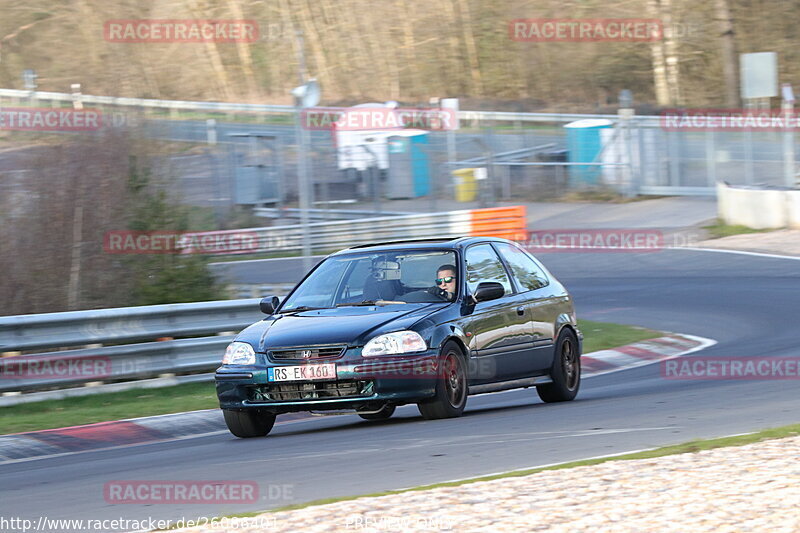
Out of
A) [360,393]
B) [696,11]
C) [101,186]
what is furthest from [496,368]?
[696,11]

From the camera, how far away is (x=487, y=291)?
33.3 ft

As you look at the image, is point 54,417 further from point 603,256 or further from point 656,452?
point 603,256

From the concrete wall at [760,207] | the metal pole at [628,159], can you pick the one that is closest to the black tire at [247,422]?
the concrete wall at [760,207]

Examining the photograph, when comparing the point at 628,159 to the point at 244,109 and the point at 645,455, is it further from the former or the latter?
the point at 645,455

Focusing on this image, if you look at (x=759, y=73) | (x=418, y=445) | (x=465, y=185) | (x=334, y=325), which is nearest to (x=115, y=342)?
(x=334, y=325)

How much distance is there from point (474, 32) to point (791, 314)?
34386 mm

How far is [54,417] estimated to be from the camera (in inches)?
456

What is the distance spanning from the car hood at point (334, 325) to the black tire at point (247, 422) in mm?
567

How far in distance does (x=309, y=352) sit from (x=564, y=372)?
2.87 m

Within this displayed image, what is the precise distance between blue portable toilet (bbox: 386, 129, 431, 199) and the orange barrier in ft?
8.63

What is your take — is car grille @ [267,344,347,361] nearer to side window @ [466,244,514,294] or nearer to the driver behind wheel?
the driver behind wheel

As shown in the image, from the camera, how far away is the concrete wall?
1042 inches

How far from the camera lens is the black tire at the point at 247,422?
978 centimetres

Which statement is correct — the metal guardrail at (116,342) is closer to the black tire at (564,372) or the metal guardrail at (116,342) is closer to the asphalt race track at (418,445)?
the asphalt race track at (418,445)
